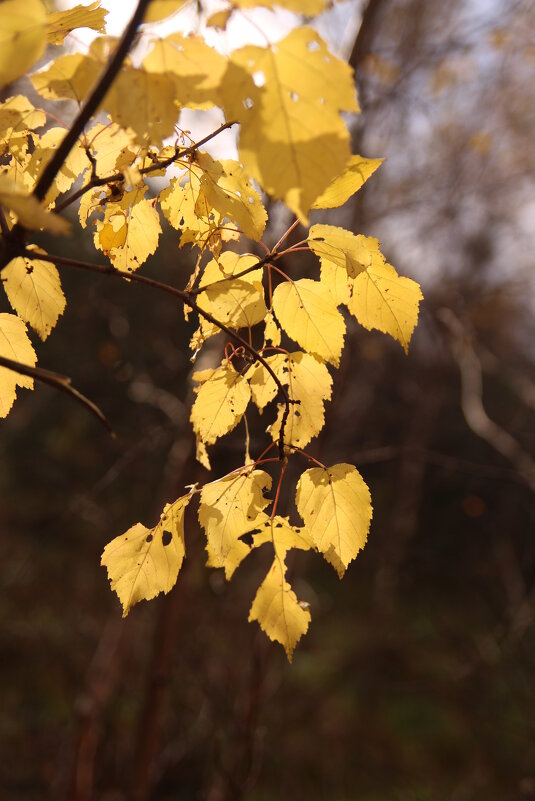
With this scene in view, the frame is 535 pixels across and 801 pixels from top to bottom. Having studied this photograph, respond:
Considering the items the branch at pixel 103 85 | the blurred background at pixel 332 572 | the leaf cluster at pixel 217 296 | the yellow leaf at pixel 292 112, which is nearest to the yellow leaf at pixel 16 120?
the leaf cluster at pixel 217 296

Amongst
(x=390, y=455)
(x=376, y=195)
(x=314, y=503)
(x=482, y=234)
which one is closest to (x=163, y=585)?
(x=314, y=503)

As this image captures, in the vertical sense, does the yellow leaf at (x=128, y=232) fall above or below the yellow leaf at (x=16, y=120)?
below

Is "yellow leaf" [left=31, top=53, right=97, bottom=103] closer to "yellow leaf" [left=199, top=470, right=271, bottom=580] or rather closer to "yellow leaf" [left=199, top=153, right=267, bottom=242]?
"yellow leaf" [left=199, top=153, right=267, bottom=242]

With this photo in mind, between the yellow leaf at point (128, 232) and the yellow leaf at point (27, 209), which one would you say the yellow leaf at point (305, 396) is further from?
the yellow leaf at point (27, 209)

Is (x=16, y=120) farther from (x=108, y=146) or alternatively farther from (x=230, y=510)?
(x=230, y=510)

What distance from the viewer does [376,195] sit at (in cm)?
504

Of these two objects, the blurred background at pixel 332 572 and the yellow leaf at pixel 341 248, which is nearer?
the yellow leaf at pixel 341 248

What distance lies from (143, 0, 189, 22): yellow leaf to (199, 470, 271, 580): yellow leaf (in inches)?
19.4

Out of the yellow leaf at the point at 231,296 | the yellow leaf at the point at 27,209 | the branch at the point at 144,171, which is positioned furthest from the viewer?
the yellow leaf at the point at 231,296

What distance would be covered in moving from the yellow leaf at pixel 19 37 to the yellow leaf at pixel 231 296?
0.29 m

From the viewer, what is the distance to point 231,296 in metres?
0.75

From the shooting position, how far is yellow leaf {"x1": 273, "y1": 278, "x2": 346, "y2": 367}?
0.75 metres

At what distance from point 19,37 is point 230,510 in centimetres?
52

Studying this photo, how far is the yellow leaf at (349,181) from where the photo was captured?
2.17ft
